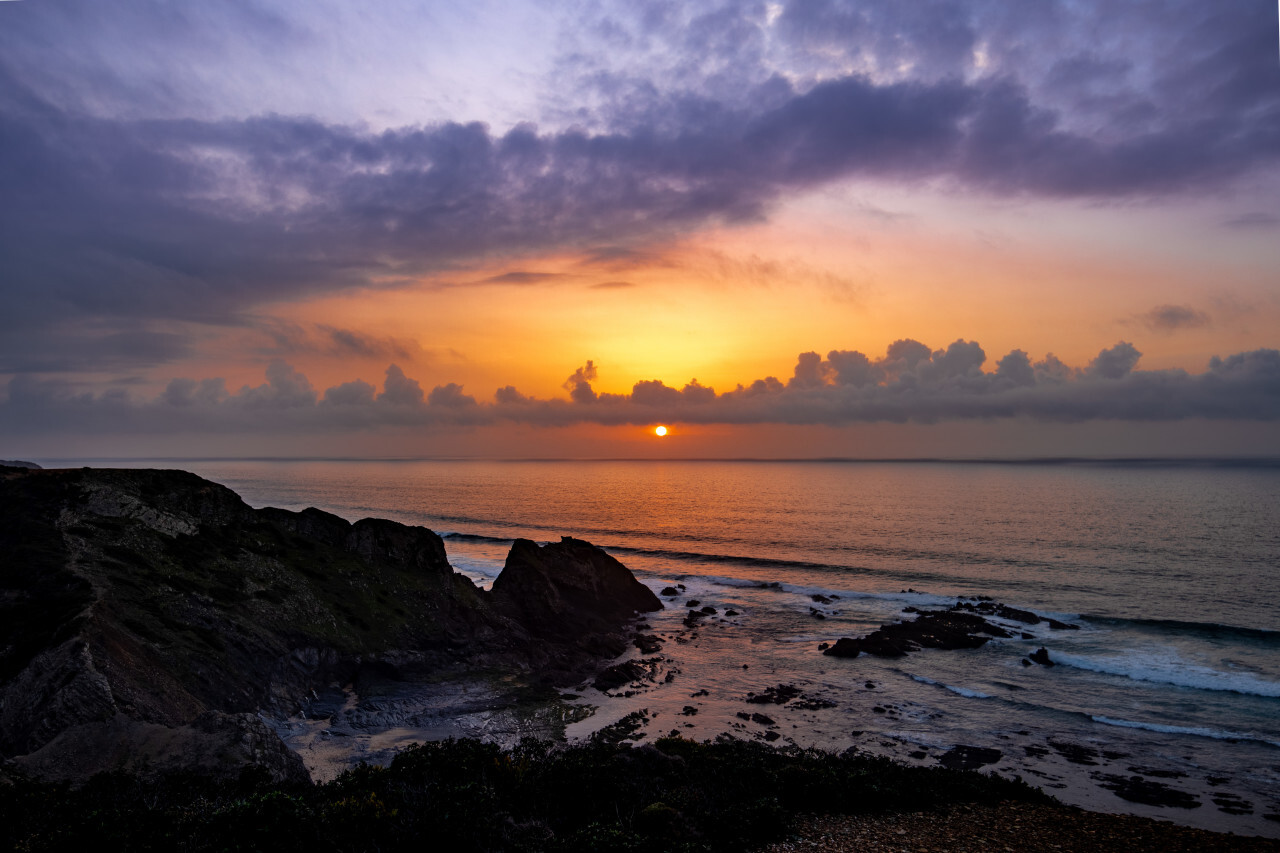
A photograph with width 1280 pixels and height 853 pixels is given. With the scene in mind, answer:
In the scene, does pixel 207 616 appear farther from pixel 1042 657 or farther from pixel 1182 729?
pixel 1042 657

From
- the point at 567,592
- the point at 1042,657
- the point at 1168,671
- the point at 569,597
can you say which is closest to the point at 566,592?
the point at 567,592

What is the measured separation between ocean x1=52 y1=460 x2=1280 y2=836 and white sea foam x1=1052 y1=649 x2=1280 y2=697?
16 cm

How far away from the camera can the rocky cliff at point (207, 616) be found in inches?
789

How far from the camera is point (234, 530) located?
3944 centimetres

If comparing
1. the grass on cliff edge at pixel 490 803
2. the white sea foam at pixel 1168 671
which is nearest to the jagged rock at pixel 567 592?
the grass on cliff edge at pixel 490 803

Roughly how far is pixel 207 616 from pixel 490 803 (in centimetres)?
2207

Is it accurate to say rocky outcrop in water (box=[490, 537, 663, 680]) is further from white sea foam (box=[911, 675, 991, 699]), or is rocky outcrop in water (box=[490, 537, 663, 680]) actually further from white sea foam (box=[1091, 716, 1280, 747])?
white sea foam (box=[1091, 716, 1280, 747])

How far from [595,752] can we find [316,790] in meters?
8.49

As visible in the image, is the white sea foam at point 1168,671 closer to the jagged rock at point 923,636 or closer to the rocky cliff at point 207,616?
the jagged rock at point 923,636

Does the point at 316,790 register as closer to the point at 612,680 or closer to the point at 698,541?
the point at 612,680

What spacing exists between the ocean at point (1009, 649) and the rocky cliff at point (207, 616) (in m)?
9.46

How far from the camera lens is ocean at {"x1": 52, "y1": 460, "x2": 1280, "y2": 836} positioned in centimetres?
2842

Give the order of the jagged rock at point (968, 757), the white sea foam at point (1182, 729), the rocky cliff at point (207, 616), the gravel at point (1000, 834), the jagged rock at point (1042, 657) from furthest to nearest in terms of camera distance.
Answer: the jagged rock at point (1042, 657), the white sea foam at point (1182, 729), the jagged rock at point (968, 757), the rocky cliff at point (207, 616), the gravel at point (1000, 834)

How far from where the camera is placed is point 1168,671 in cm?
3928
